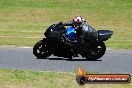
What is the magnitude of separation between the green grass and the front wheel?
12426 millimetres

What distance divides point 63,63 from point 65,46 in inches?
43.5

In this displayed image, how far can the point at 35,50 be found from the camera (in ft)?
57.3

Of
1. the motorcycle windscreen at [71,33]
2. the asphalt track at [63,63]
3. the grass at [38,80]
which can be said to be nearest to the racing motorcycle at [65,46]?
the motorcycle windscreen at [71,33]

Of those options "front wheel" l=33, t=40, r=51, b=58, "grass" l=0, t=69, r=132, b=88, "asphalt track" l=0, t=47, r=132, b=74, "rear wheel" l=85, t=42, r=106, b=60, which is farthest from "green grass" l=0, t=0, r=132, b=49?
"grass" l=0, t=69, r=132, b=88

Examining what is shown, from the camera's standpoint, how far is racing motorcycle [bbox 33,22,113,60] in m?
17.3

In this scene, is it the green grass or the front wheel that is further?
the green grass

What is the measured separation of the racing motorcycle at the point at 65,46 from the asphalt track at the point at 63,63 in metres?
0.23

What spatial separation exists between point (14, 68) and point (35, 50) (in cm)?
260

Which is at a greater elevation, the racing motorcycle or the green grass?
the racing motorcycle

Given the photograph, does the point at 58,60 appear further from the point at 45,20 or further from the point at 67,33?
the point at 45,20

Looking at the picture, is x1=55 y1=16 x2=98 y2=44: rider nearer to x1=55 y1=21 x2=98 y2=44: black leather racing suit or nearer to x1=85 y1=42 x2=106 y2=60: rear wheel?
x1=55 y1=21 x2=98 y2=44: black leather racing suit

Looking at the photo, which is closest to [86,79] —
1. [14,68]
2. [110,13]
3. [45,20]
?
[14,68]

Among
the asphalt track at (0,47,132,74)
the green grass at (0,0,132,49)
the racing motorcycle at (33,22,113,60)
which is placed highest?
the racing motorcycle at (33,22,113,60)

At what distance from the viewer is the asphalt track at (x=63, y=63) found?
15305 mm
